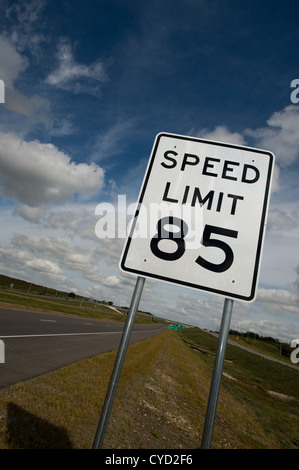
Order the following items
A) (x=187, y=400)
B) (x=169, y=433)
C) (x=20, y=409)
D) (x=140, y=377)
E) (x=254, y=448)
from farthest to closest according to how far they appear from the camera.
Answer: (x=140, y=377) < (x=187, y=400) < (x=254, y=448) < (x=169, y=433) < (x=20, y=409)

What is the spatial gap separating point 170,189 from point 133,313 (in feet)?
3.25

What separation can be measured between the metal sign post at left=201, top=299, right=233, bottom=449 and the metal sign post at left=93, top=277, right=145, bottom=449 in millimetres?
565

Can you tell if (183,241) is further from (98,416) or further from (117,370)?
(98,416)

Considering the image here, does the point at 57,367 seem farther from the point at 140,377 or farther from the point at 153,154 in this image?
the point at 153,154

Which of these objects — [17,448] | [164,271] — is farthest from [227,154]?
[17,448]

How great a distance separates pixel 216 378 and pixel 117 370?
0.61 metres

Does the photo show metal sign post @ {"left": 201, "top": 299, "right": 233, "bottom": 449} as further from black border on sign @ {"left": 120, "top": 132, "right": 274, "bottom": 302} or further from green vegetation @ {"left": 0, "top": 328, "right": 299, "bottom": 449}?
green vegetation @ {"left": 0, "top": 328, "right": 299, "bottom": 449}

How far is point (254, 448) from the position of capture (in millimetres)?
7066

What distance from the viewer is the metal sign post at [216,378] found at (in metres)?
1.36

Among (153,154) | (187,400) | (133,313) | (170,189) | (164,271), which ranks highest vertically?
(153,154)

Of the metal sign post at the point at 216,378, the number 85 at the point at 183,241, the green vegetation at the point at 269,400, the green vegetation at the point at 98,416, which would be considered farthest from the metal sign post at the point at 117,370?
the green vegetation at the point at 269,400

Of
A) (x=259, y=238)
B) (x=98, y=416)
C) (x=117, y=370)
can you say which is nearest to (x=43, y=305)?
(x=98, y=416)

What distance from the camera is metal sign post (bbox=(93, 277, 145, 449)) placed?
145 cm

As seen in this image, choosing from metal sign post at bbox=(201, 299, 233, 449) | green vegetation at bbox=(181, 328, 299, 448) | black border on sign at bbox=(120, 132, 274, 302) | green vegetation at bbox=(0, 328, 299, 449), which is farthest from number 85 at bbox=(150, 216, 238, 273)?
green vegetation at bbox=(181, 328, 299, 448)
